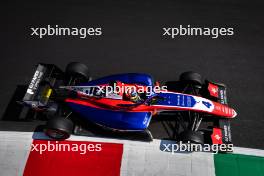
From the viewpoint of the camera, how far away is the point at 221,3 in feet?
47.0

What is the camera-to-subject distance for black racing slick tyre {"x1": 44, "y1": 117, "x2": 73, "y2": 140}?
30.2 ft

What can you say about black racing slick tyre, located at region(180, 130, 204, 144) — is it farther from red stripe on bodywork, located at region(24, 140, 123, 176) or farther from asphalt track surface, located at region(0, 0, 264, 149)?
red stripe on bodywork, located at region(24, 140, 123, 176)

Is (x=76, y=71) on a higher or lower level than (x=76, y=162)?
higher

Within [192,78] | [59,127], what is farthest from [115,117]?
[192,78]

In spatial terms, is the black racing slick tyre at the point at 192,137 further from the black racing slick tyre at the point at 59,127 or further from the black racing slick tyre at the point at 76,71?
the black racing slick tyre at the point at 76,71

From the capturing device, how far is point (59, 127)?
9.20 meters

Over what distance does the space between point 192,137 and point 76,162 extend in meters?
3.42

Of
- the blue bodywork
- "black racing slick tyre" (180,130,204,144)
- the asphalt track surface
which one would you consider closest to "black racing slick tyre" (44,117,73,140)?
the blue bodywork

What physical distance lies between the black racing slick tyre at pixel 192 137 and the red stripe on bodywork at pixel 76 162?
188 cm

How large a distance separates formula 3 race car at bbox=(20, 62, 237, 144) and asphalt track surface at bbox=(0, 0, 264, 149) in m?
0.88

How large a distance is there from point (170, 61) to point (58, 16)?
5156 millimetres

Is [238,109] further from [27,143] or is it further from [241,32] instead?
[27,143]

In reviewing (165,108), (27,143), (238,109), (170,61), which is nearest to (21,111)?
(27,143)

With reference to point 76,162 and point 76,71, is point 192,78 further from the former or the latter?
point 76,162
